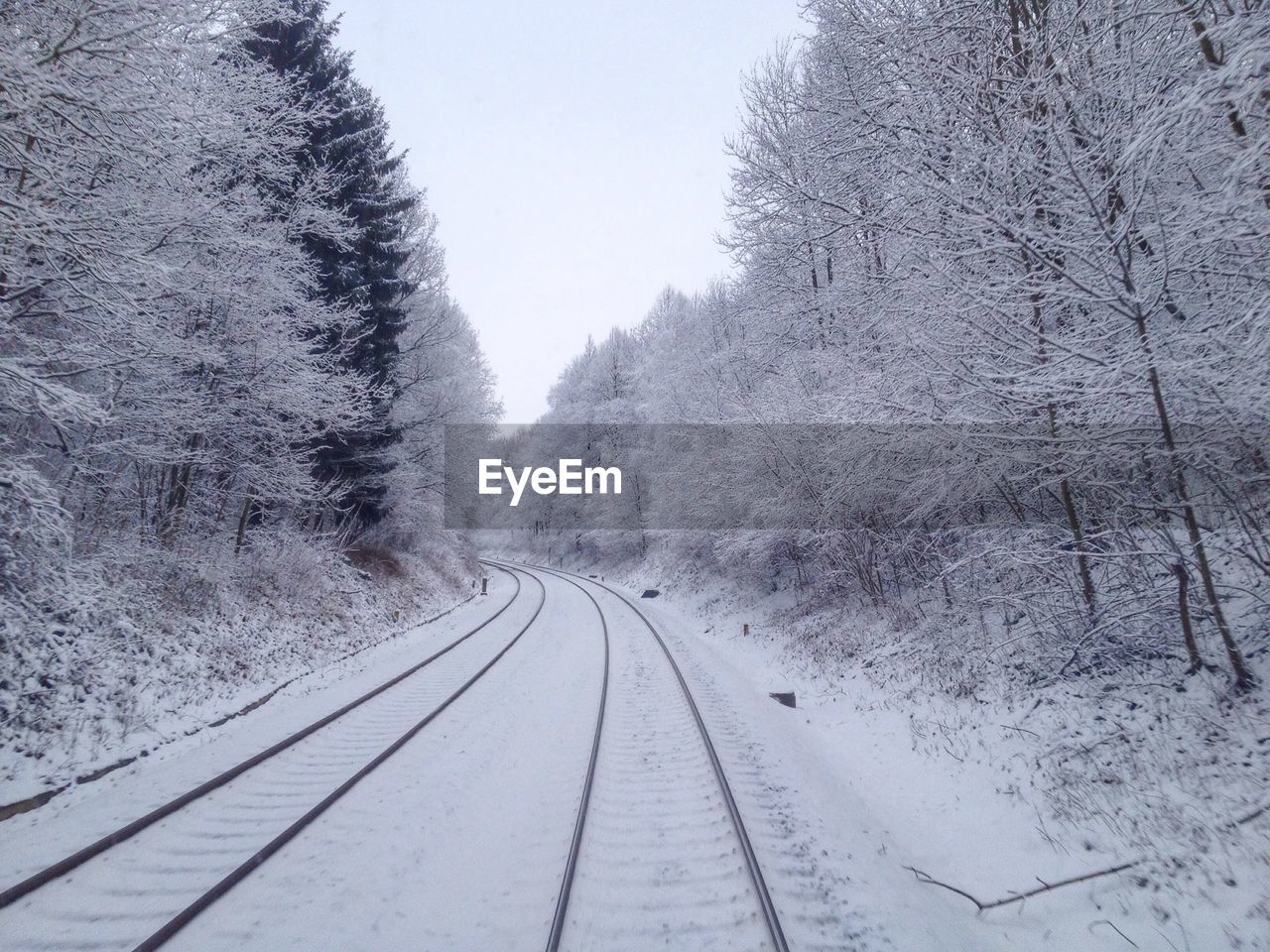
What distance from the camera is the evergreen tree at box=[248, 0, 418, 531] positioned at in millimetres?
13367

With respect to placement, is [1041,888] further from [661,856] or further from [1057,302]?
[1057,302]

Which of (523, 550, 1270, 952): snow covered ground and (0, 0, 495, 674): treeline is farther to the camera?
(0, 0, 495, 674): treeline

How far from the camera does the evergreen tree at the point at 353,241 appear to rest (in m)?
13.4

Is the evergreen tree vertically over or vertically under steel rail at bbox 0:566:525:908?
over

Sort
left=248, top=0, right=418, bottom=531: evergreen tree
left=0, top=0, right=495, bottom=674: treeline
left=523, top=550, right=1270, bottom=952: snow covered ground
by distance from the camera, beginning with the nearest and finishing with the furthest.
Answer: left=523, top=550, right=1270, bottom=952: snow covered ground, left=0, top=0, right=495, bottom=674: treeline, left=248, top=0, right=418, bottom=531: evergreen tree

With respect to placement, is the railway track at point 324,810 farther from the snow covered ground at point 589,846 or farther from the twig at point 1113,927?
the twig at point 1113,927

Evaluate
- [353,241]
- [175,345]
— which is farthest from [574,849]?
[353,241]

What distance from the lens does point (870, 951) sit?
3428 millimetres

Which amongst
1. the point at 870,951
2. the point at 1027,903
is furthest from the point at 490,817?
the point at 1027,903

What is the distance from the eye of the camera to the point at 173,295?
8578 millimetres

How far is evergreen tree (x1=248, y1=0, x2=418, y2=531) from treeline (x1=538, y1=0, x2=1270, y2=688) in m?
9.67

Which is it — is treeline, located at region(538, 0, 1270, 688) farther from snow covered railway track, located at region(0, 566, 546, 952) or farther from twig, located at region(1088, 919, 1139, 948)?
snow covered railway track, located at region(0, 566, 546, 952)

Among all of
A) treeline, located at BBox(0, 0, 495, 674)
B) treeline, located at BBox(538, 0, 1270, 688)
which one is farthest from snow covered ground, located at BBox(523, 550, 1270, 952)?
treeline, located at BBox(0, 0, 495, 674)

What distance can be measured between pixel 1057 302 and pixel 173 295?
11.6 meters
